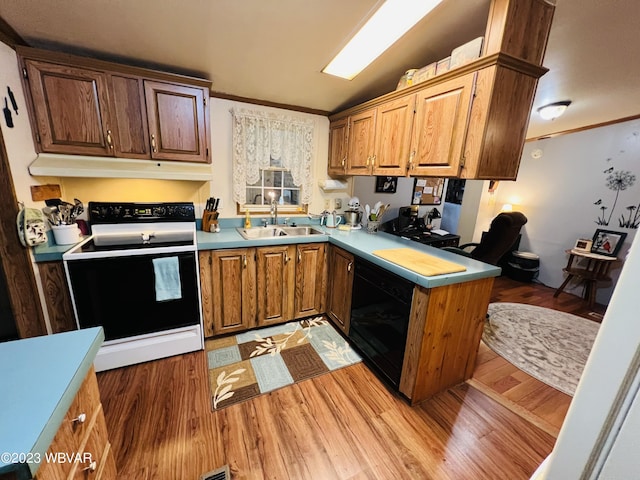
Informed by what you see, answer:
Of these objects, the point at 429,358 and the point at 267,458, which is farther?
the point at 429,358

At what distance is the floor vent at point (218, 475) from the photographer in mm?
1274

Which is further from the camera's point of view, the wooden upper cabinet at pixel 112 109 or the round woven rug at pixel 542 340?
the round woven rug at pixel 542 340

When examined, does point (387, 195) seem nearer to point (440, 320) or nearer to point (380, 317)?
point (380, 317)

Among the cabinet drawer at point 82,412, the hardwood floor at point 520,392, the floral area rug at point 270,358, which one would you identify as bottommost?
the hardwood floor at point 520,392

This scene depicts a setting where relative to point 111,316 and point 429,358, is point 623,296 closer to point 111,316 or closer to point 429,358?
point 429,358

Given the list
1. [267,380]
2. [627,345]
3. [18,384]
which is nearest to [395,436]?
[267,380]

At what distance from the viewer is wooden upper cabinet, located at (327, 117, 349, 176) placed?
9.05 ft

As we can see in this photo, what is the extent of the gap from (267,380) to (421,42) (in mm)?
2674

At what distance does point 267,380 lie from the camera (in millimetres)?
1898

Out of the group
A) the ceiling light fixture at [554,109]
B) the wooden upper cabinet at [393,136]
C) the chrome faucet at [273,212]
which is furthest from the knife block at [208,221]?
the ceiling light fixture at [554,109]

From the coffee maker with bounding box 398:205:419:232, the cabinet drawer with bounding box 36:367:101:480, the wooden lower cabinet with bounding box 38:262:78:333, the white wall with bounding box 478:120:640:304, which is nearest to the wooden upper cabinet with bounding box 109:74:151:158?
the wooden lower cabinet with bounding box 38:262:78:333

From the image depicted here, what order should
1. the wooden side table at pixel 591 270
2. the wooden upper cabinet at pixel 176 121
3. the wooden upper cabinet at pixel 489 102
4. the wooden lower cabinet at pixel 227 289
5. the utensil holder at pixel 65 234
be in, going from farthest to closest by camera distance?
the wooden side table at pixel 591 270
the wooden lower cabinet at pixel 227 289
the wooden upper cabinet at pixel 176 121
the utensil holder at pixel 65 234
the wooden upper cabinet at pixel 489 102

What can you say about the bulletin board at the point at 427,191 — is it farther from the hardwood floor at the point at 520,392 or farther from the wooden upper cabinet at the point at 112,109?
the wooden upper cabinet at the point at 112,109

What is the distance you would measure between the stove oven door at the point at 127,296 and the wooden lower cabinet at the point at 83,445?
1.03m
